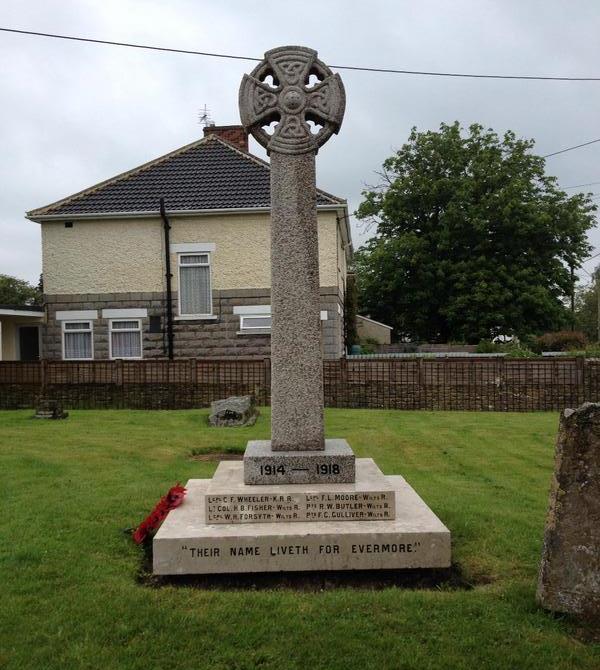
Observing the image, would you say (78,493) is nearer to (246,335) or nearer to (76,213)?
(246,335)

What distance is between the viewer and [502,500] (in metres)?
7.29

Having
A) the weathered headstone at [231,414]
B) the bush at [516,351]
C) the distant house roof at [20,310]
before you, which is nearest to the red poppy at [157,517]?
the weathered headstone at [231,414]

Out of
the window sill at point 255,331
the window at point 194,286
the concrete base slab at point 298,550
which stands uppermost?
the window at point 194,286

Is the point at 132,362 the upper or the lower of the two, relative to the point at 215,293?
lower

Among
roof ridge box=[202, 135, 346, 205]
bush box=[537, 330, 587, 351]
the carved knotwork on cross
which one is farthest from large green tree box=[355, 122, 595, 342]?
the carved knotwork on cross

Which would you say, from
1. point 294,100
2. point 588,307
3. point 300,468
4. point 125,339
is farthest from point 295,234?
point 588,307

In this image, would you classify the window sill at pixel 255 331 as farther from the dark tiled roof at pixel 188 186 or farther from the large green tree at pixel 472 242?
the large green tree at pixel 472 242

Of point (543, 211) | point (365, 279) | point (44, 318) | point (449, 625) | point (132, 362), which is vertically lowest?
point (449, 625)

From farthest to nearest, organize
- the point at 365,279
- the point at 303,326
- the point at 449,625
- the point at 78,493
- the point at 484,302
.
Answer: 1. the point at 365,279
2. the point at 484,302
3. the point at 78,493
4. the point at 303,326
5. the point at 449,625

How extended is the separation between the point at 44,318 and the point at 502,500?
57.3ft

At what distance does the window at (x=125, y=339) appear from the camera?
2103 centimetres

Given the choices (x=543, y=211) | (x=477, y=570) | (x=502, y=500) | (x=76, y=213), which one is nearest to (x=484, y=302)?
(x=543, y=211)

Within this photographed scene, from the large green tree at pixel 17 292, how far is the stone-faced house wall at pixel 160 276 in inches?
1632

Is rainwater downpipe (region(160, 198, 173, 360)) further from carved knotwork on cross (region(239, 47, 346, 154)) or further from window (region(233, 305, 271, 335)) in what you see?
carved knotwork on cross (region(239, 47, 346, 154))
